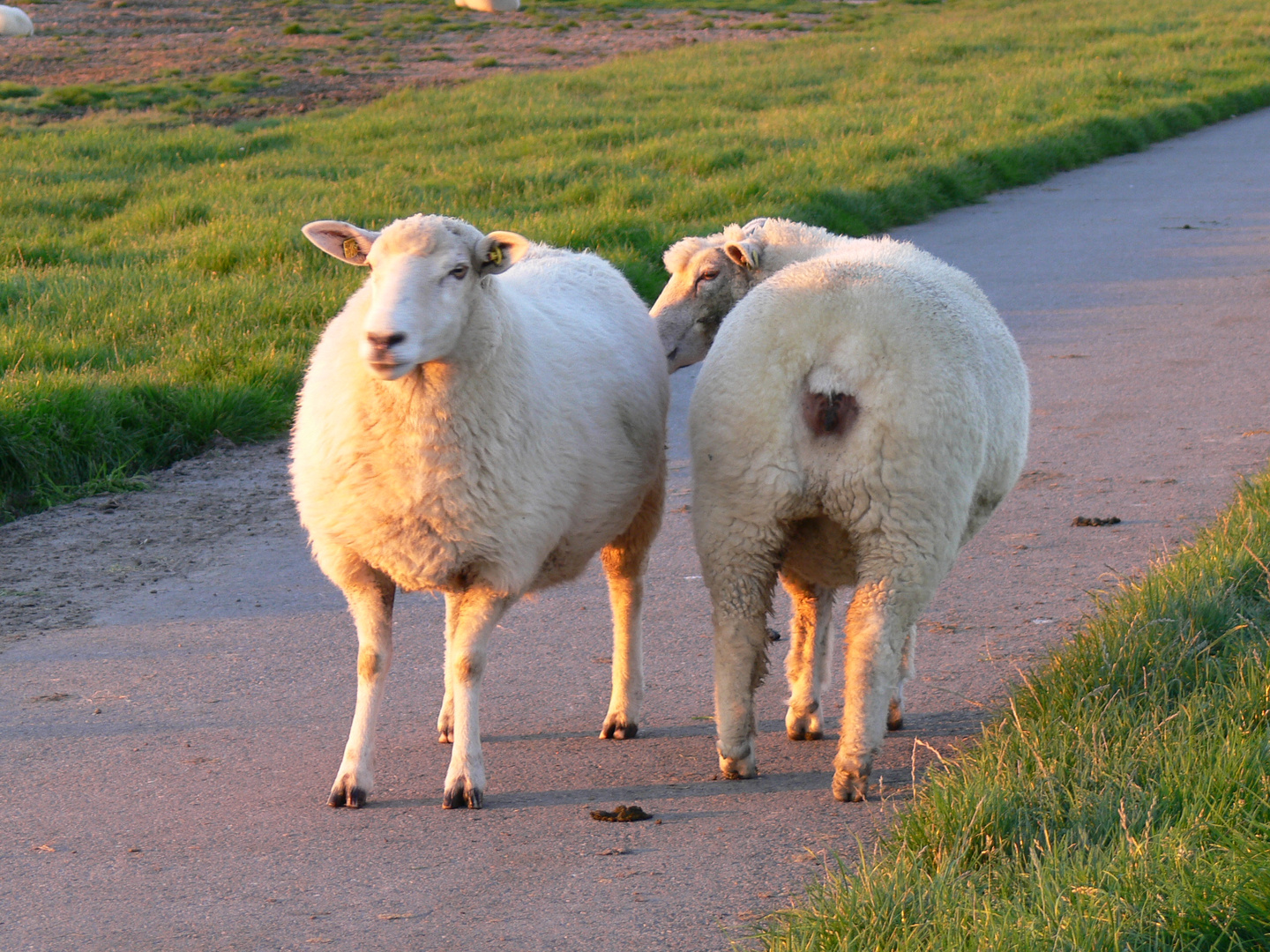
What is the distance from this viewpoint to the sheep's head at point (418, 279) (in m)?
3.58

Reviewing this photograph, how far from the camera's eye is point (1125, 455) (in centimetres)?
684

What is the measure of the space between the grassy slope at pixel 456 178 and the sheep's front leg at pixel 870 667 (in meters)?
4.13

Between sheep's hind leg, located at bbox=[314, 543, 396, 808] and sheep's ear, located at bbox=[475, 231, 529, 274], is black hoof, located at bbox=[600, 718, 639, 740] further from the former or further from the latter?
sheep's ear, located at bbox=[475, 231, 529, 274]

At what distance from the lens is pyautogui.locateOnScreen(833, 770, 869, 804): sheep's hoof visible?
12.2 ft

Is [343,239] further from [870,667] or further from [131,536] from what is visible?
[131,536]

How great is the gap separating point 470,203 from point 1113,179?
719cm

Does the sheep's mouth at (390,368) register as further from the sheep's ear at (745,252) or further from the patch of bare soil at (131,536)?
the patch of bare soil at (131,536)

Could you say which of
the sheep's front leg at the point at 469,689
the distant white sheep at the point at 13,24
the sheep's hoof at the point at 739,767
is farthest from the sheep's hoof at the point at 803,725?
the distant white sheep at the point at 13,24

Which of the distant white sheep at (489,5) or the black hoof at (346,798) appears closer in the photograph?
the black hoof at (346,798)

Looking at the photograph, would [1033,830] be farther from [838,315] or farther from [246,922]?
[246,922]

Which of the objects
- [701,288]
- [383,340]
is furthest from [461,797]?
[701,288]

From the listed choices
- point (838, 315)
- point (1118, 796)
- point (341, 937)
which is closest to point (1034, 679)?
point (1118, 796)

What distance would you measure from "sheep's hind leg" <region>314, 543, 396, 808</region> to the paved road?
0.28 feet

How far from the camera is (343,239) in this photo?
3977 millimetres
